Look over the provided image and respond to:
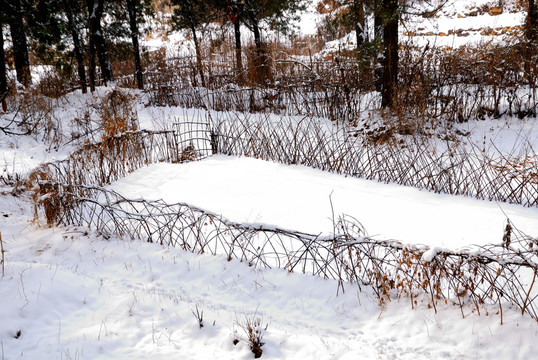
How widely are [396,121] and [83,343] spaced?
6.80m

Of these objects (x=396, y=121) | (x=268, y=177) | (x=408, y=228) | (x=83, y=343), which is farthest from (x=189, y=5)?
(x=83, y=343)

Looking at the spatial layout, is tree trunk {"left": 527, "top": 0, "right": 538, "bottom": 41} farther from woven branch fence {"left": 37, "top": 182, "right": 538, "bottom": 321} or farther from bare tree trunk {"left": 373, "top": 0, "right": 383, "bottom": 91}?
woven branch fence {"left": 37, "top": 182, "right": 538, "bottom": 321}

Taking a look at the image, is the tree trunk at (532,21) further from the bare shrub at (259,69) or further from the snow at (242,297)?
the bare shrub at (259,69)

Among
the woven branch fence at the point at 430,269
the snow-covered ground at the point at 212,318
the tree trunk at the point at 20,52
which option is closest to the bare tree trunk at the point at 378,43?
the woven branch fence at the point at 430,269

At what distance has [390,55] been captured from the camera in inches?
303

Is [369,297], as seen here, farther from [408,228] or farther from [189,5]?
[189,5]

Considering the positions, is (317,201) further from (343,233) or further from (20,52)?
(20,52)

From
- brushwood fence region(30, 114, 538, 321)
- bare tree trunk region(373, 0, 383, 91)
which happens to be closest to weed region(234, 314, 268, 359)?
brushwood fence region(30, 114, 538, 321)

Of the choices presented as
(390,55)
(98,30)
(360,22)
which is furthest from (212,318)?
(98,30)

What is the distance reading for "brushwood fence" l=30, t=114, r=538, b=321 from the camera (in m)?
2.44

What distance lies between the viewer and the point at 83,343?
7.13 ft

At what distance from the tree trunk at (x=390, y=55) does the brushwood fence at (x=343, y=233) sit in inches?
78.2

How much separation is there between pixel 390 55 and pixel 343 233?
5584 mm

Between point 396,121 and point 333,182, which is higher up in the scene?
point 396,121
